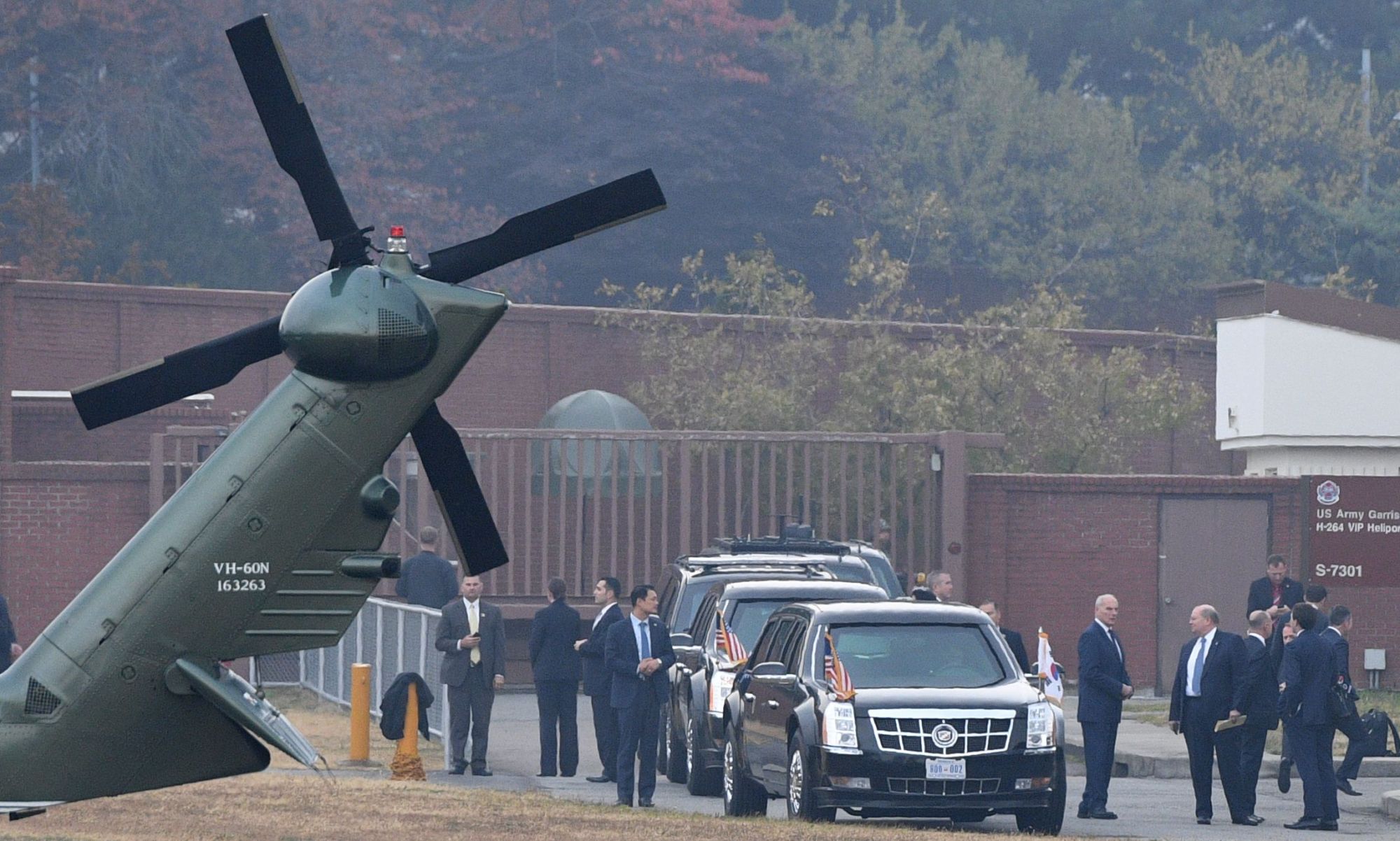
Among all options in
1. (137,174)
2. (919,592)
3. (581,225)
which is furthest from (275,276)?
(581,225)

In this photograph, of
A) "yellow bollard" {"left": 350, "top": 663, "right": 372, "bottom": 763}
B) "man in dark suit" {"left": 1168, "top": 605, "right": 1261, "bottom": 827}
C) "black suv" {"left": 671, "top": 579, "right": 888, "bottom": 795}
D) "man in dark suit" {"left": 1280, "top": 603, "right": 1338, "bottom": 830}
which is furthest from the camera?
"yellow bollard" {"left": 350, "top": 663, "right": 372, "bottom": 763}

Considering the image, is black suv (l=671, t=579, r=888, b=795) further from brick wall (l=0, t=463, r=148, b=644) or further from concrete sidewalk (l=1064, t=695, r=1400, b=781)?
brick wall (l=0, t=463, r=148, b=644)

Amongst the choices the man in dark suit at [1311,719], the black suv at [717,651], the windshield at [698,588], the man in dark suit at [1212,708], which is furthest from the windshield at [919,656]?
the windshield at [698,588]

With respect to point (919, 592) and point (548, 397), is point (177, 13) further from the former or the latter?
point (919, 592)

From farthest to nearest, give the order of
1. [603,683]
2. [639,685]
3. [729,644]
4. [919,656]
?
[603,683] → [729,644] → [639,685] → [919,656]

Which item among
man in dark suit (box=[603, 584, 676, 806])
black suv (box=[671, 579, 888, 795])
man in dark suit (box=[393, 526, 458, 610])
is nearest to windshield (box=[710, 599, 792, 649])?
black suv (box=[671, 579, 888, 795])

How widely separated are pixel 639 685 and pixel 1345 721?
5588mm

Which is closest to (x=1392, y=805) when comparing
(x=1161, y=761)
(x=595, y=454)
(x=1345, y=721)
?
(x=1345, y=721)

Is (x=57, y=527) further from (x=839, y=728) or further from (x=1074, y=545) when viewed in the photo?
(x=839, y=728)

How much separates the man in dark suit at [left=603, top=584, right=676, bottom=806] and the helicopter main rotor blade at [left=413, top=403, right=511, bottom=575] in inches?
244

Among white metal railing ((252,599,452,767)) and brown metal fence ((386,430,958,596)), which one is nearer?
white metal railing ((252,599,452,767))

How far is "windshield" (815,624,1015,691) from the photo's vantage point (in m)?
15.7

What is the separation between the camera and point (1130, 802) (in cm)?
1878

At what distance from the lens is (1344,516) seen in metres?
27.4
